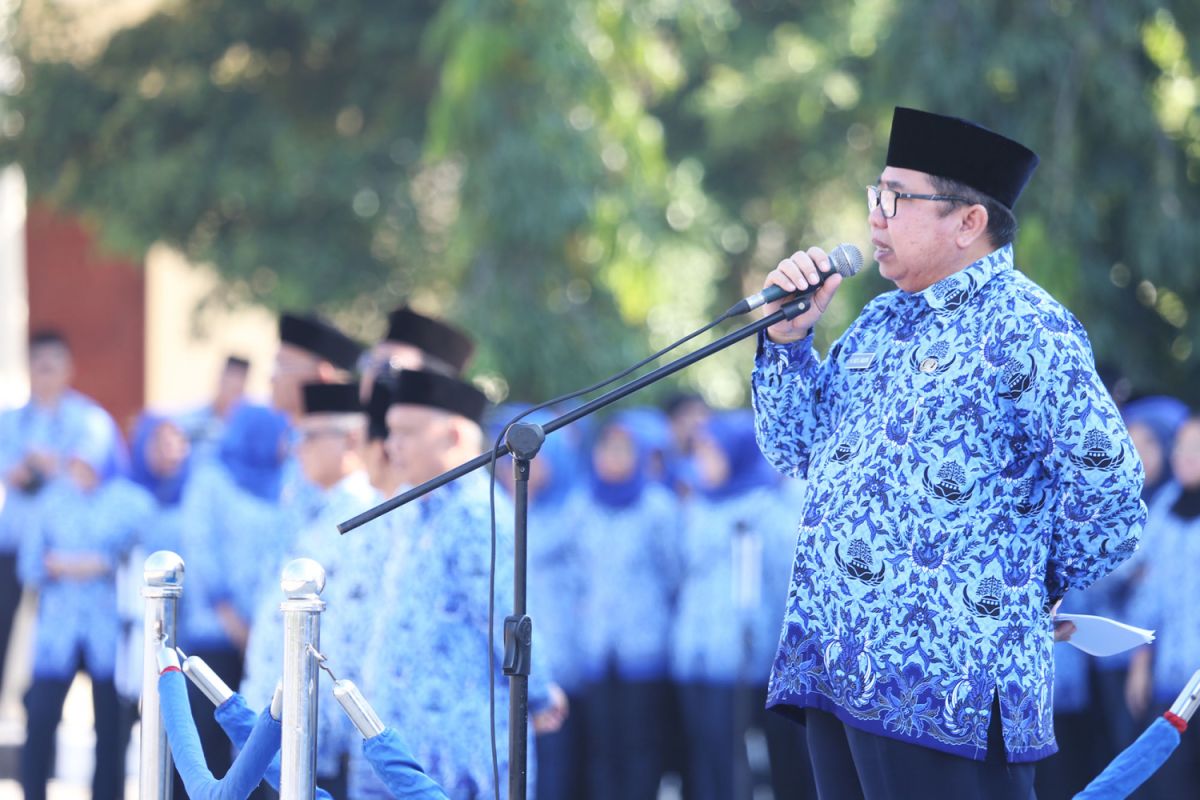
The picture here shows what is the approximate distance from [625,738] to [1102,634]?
21.3ft

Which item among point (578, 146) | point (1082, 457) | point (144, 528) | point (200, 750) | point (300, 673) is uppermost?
point (578, 146)

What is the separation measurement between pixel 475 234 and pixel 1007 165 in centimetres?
863

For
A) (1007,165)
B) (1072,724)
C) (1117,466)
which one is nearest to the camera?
(1117,466)

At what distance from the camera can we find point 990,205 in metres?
3.88

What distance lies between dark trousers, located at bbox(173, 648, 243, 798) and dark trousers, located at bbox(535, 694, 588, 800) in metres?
1.97

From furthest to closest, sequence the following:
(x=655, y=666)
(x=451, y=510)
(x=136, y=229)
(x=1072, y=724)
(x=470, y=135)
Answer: (x=136, y=229) < (x=470, y=135) < (x=655, y=666) < (x=1072, y=724) < (x=451, y=510)

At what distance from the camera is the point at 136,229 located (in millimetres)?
13727


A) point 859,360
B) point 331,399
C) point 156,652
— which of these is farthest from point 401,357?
point 859,360

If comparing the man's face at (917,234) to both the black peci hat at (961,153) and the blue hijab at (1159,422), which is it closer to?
the black peci hat at (961,153)

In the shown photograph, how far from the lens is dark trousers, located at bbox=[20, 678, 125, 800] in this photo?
884cm

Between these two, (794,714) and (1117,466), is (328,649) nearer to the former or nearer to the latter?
(794,714)

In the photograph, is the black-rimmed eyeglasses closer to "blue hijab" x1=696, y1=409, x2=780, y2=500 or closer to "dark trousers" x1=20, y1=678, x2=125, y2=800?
"blue hijab" x1=696, y1=409, x2=780, y2=500

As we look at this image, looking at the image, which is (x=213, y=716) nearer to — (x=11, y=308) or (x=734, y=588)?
(x=734, y=588)

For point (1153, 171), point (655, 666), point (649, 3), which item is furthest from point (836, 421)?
point (649, 3)
